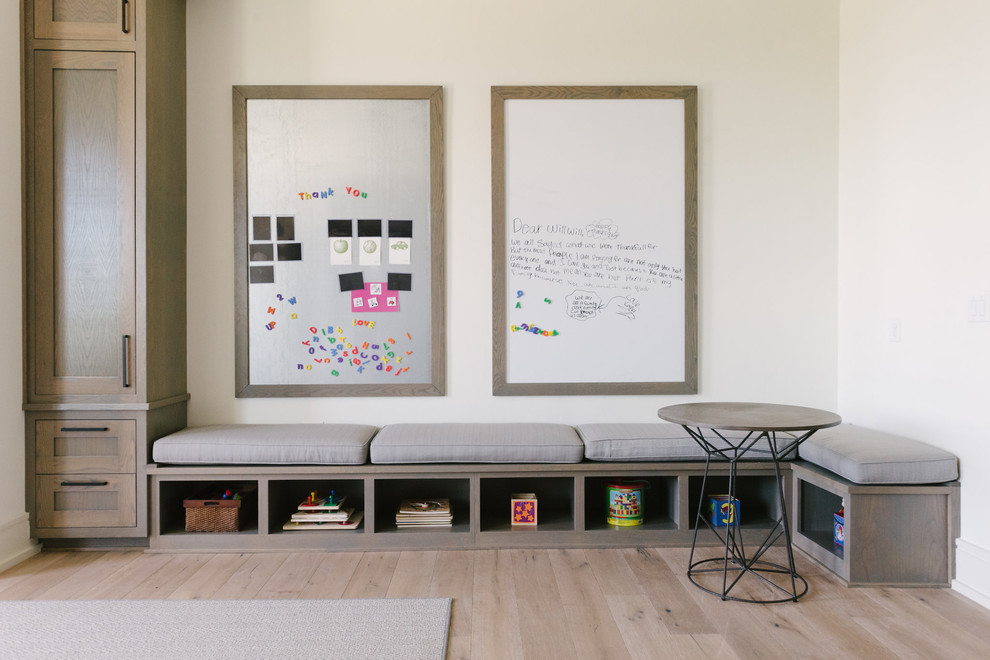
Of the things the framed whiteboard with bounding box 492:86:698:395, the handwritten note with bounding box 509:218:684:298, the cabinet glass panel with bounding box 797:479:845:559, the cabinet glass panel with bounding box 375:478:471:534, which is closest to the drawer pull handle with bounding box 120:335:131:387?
the cabinet glass panel with bounding box 375:478:471:534

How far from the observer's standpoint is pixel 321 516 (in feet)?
10.0

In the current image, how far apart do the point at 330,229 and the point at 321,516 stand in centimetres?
142

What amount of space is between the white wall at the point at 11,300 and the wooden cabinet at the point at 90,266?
0.06 metres

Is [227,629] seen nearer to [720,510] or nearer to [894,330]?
[720,510]

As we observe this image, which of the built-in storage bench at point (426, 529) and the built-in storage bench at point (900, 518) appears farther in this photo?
the built-in storage bench at point (426, 529)

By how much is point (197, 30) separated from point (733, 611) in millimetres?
3652

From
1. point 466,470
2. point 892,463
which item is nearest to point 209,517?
point 466,470

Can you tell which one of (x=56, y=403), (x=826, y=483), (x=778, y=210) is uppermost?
(x=778, y=210)

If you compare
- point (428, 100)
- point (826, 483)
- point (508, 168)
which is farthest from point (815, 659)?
point (428, 100)

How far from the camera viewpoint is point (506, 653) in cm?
204

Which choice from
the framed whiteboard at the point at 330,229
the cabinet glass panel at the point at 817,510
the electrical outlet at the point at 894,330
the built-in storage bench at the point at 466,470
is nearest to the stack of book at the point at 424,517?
the built-in storage bench at the point at 466,470

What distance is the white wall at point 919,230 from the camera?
2.49 meters

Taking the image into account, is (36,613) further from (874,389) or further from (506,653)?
(874,389)

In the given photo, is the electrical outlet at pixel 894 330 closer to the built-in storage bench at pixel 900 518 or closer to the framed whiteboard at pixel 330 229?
the built-in storage bench at pixel 900 518
